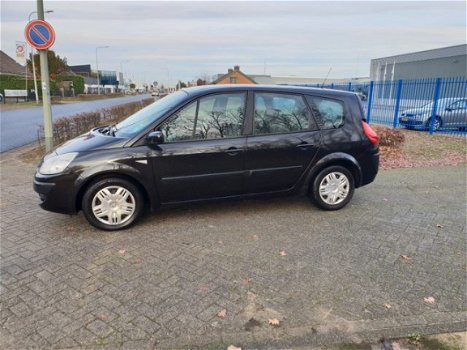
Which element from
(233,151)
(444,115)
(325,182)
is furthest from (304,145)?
(444,115)

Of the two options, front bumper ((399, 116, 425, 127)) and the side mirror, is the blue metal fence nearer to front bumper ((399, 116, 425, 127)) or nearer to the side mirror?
front bumper ((399, 116, 425, 127))

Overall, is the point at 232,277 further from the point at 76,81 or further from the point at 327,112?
the point at 76,81

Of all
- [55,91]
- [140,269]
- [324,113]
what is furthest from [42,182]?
[55,91]

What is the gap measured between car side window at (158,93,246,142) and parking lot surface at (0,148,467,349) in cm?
107

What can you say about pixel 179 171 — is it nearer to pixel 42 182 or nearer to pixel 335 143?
pixel 42 182

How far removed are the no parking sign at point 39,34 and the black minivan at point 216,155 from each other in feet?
12.0

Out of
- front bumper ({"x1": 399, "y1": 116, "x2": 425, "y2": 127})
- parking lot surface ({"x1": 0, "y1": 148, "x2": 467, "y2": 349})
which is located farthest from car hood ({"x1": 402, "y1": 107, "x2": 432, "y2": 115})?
parking lot surface ({"x1": 0, "y1": 148, "x2": 467, "y2": 349})

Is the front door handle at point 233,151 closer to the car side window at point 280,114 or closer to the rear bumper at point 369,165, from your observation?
the car side window at point 280,114

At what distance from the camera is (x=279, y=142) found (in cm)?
450

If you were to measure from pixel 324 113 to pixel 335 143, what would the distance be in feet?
1.38

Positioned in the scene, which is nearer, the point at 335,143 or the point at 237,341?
the point at 237,341

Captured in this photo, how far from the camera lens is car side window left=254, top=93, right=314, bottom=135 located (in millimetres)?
4477

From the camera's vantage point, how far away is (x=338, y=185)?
16.0ft

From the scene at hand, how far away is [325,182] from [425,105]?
9.44 meters
